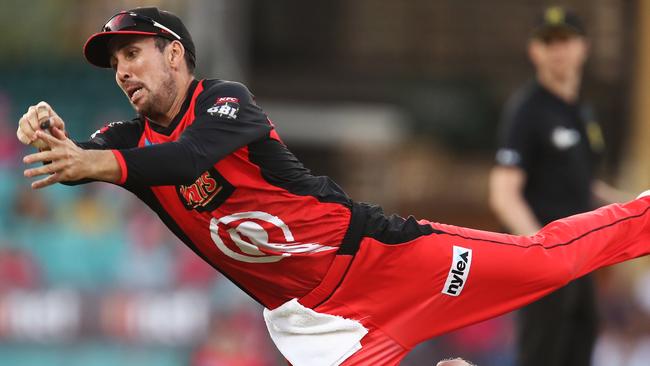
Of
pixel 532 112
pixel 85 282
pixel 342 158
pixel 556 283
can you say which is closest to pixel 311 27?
pixel 342 158

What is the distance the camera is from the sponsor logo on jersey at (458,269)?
5.91 metres

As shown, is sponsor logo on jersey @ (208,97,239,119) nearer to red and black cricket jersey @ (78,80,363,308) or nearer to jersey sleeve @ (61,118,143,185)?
red and black cricket jersey @ (78,80,363,308)

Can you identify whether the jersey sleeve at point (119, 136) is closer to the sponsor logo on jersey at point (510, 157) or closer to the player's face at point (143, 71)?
the player's face at point (143, 71)

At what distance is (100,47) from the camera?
18.4ft

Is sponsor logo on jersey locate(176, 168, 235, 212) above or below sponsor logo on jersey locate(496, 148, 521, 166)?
above

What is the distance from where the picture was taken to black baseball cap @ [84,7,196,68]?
5.46 m

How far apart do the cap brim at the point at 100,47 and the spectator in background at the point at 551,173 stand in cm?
299

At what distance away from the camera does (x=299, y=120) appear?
1766 centimetres

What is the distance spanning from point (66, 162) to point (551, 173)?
12.6 ft

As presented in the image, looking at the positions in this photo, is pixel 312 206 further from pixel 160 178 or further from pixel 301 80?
pixel 301 80

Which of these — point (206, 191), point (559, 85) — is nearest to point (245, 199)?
point (206, 191)

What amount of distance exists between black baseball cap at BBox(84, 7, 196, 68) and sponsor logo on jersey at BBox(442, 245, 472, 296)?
1591 millimetres

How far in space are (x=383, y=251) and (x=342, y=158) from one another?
12.5 meters

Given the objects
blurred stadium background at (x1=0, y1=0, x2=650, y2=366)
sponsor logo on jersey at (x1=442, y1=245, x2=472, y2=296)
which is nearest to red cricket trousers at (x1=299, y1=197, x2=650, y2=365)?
sponsor logo on jersey at (x1=442, y1=245, x2=472, y2=296)
